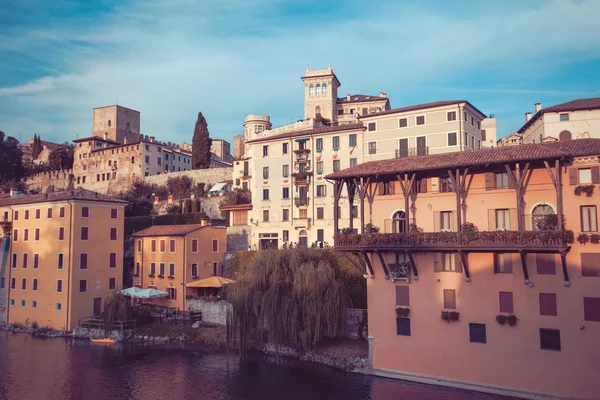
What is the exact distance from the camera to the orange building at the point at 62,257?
40250 mm

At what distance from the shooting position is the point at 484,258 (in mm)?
24812

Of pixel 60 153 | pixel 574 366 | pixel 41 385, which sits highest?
pixel 60 153

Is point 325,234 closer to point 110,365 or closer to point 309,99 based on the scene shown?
point 110,365

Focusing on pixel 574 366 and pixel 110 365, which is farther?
pixel 110 365

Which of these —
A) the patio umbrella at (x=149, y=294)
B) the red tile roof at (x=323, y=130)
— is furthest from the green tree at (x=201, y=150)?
the patio umbrella at (x=149, y=294)

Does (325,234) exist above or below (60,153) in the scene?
below

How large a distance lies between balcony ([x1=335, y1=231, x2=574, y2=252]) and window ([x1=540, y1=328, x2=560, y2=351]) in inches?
156

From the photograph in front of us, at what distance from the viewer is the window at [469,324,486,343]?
2458cm

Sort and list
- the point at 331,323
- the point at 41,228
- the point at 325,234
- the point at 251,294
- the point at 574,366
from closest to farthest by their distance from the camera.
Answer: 1. the point at 574,366
2. the point at 331,323
3. the point at 251,294
4. the point at 41,228
5. the point at 325,234

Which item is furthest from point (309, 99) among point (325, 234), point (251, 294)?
point (251, 294)

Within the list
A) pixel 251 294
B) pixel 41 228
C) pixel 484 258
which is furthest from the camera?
pixel 41 228

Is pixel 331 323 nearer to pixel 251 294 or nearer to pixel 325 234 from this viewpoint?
pixel 251 294

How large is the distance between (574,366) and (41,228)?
4095 cm

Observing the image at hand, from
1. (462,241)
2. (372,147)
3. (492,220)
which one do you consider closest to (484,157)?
(492,220)
